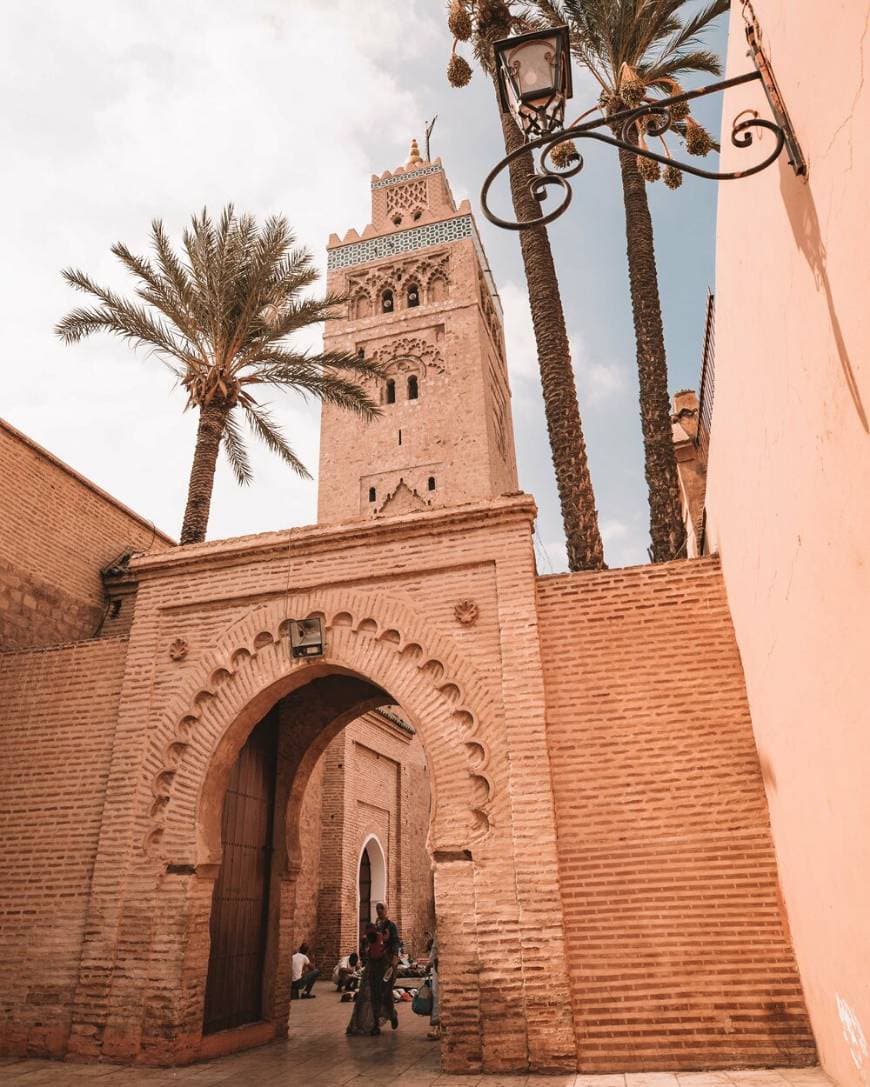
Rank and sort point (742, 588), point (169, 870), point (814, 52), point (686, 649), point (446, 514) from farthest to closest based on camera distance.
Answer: point (446, 514) < point (169, 870) < point (686, 649) < point (742, 588) < point (814, 52)

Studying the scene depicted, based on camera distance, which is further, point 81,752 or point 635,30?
point 635,30

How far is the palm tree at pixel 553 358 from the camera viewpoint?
839 cm

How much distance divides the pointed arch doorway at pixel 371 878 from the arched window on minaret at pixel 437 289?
16.7m

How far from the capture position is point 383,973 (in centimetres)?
827

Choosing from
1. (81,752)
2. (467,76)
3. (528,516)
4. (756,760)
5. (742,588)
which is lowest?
(756,760)

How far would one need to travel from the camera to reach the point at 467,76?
752 centimetres

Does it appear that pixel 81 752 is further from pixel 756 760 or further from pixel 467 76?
pixel 467 76

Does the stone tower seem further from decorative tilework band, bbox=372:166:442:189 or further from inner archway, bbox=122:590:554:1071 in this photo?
inner archway, bbox=122:590:554:1071

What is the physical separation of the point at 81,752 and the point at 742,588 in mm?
6091

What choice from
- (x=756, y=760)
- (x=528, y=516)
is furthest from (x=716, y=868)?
(x=528, y=516)

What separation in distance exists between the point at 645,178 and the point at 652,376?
2143 mm

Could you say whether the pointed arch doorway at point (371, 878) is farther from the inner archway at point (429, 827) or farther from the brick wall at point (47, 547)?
the brick wall at point (47, 547)

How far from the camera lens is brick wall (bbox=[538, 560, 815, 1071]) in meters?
5.22

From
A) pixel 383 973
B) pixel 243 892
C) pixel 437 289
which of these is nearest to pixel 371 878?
pixel 383 973
